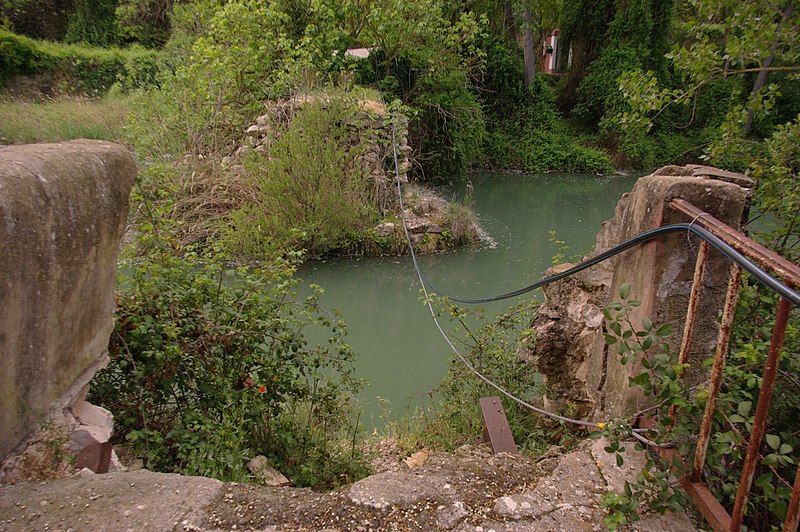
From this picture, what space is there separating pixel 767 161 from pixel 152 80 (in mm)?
19195

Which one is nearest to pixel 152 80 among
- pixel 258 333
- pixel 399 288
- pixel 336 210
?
pixel 336 210

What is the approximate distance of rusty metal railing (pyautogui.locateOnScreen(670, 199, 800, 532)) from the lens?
57.7 inches

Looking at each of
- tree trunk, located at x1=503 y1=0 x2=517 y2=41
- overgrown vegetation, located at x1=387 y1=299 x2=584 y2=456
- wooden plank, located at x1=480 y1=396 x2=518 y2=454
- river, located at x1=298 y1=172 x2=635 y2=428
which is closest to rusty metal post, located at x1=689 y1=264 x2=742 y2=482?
wooden plank, located at x1=480 y1=396 x2=518 y2=454

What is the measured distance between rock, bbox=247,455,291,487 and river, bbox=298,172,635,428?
172 cm

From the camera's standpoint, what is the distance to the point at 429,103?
15.8 m

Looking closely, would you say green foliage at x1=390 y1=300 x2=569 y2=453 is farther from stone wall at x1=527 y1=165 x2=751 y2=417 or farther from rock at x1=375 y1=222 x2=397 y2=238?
rock at x1=375 y1=222 x2=397 y2=238

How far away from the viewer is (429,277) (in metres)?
9.38

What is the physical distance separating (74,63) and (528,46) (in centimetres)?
1615

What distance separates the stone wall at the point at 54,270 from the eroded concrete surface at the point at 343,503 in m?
0.29

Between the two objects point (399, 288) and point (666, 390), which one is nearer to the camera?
point (666, 390)

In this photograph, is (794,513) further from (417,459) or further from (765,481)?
(417,459)

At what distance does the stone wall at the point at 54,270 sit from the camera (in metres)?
1.88

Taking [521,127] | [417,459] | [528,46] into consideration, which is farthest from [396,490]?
[528,46]

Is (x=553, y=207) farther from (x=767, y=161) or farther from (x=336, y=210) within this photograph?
(x=767, y=161)
